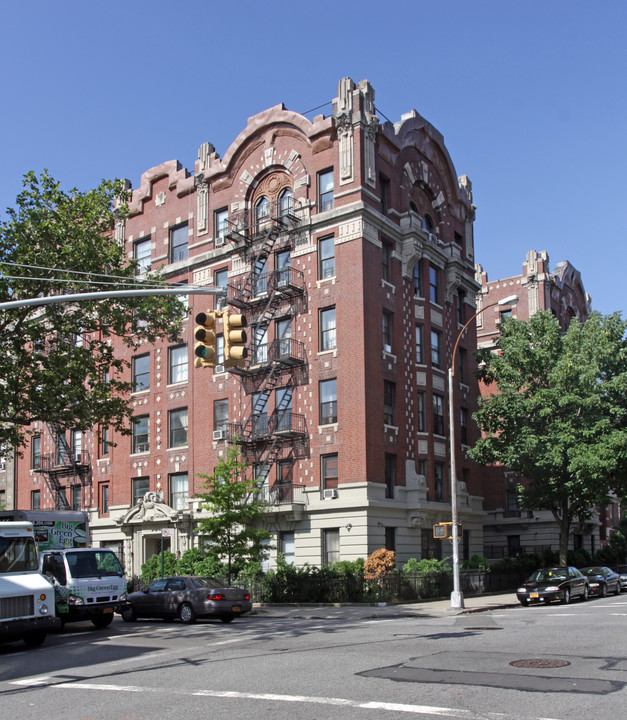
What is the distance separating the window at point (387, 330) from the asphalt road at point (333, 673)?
1884 cm

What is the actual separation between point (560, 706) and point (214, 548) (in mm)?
23227

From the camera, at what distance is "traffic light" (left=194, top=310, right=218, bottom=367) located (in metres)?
14.3

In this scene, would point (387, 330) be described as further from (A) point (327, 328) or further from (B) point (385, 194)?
(B) point (385, 194)

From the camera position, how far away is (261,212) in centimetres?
4141

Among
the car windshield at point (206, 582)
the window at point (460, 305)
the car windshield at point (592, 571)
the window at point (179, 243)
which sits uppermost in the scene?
the window at point (179, 243)

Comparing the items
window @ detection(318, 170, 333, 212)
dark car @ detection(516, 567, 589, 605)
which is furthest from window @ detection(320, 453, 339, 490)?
window @ detection(318, 170, 333, 212)

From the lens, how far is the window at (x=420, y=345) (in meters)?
40.4

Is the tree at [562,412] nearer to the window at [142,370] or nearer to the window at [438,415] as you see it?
the window at [438,415]

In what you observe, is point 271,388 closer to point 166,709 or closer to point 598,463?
point 598,463


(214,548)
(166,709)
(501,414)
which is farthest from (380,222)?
(166,709)

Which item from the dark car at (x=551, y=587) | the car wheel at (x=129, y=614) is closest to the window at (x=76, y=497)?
the car wheel at (x=129, y=614)

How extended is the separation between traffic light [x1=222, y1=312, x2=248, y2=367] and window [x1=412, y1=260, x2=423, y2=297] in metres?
27.5

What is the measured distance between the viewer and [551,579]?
3077cm

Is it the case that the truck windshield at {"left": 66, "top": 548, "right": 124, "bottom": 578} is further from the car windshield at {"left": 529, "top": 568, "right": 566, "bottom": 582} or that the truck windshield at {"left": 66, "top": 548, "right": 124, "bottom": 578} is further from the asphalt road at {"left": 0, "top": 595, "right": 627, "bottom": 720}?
the car windshield at {"left": 529, "top": 568, "right": 566, "bottom": 582}
